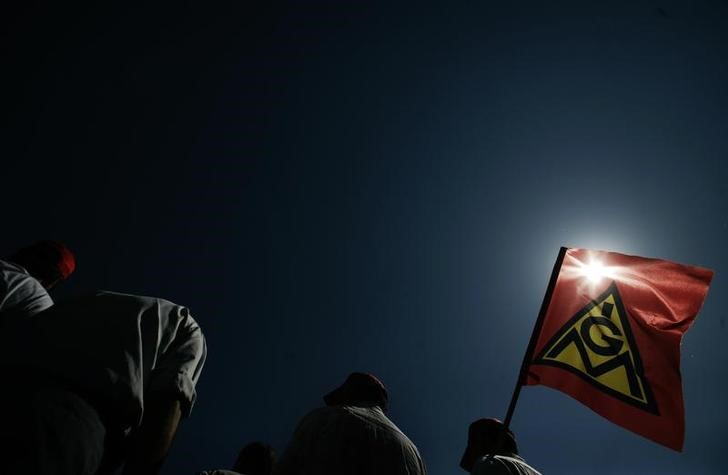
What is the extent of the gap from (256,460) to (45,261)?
3.73 meters

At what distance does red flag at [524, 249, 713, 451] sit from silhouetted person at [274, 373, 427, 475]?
1.93 meters

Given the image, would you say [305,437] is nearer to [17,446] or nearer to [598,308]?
[17,446]

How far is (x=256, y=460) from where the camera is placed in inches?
203

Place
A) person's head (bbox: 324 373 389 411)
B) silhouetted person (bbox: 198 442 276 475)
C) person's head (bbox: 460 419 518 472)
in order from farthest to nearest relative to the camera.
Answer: silhouetted person (bbox: 198 442 276 475)
person's head (bbox: 460 419 518 472)
person's head (bbox: 324 373 389 411)

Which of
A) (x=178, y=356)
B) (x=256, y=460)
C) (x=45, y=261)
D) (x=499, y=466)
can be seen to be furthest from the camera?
(x=256, y=460)

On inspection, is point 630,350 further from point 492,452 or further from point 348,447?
point 348,447

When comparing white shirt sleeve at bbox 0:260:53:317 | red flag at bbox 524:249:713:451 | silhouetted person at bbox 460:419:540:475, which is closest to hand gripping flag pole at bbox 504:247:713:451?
red flag at bbox 524:249:713:451

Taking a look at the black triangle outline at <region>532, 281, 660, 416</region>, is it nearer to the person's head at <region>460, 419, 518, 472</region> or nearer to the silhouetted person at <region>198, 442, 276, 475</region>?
the person's head at <region>460, 419, 518, 472</region>

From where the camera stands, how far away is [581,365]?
14.5 ft

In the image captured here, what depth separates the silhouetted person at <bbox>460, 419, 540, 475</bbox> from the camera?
3516 mm

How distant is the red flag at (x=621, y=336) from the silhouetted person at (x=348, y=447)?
76.2 inches

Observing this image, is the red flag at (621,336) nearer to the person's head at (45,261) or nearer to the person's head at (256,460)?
the person's head at (256,460)

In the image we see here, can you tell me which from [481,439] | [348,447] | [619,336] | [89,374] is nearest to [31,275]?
[89,374]

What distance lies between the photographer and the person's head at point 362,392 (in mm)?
3742
